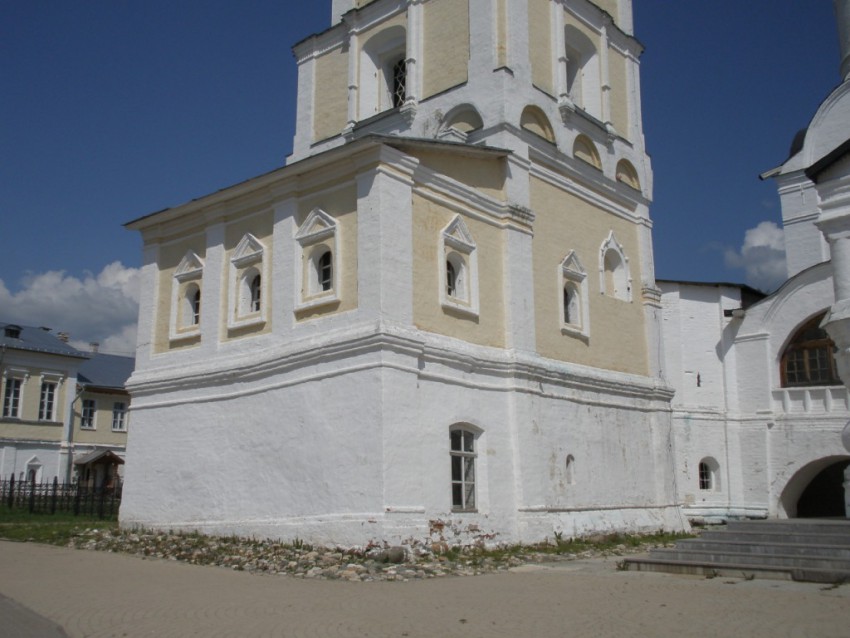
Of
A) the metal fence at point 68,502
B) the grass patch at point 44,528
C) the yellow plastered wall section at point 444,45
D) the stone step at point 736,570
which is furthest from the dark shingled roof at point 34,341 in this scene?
the stone step at point 736,570

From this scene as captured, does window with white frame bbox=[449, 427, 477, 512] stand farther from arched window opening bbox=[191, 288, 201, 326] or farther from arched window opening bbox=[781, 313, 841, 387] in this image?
arched window opening bbox=[781, 313, 841, 387]

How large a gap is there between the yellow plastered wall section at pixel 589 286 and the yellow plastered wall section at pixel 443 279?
3.53ft

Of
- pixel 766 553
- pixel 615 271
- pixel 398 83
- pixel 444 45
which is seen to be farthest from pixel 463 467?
pixel 398 83

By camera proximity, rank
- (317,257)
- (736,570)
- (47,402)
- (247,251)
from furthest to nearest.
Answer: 1. (47,402)
2. (247,251)
3. (317,257)
4. (736,570)

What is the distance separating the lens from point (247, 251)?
50.3ft

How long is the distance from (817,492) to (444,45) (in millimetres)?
15028

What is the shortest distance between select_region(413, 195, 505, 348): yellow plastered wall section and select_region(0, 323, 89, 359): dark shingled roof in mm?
25680

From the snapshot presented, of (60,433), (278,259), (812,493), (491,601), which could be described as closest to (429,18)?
(278,259)

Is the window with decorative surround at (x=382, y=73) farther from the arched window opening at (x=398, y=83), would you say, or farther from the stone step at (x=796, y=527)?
the stone step at (x=796, y=527)

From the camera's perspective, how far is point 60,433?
34.9m

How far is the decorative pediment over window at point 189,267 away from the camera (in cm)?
1633

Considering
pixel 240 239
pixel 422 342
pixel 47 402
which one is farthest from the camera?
pixel 47 402

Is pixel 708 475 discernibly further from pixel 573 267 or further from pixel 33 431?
pixel 33 431

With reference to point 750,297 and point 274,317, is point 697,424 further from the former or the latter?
point 274,317
